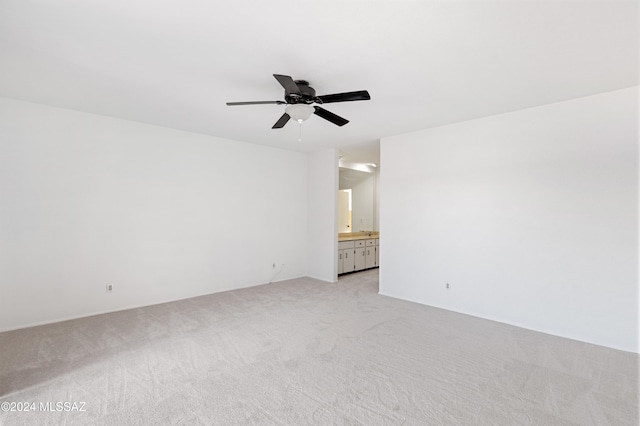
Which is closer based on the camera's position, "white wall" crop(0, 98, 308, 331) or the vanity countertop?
"white wall" crop(0, 98, 308, 331)

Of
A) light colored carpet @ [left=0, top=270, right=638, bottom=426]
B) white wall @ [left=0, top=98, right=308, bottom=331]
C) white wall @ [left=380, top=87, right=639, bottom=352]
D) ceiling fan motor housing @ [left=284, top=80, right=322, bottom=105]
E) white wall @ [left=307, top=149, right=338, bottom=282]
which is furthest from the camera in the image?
white wall @ [left=307, top=149, right=338, bottom=282]

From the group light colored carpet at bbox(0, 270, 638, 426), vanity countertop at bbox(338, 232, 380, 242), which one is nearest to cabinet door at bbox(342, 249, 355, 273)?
vanity countertop at bbox(338, 232, 380, 242)

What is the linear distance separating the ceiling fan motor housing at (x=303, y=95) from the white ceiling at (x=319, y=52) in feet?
0.30

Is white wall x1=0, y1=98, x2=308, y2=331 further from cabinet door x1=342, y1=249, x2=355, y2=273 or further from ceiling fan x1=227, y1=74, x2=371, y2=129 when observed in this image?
ceiling fan x1=227, y1=74, x2=371, y2=129

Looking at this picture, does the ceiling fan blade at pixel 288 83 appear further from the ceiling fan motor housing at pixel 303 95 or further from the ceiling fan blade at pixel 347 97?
the ceiling fan blade at pixel 347 97

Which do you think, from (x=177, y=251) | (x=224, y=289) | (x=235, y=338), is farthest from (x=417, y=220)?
(x=177, y=251)

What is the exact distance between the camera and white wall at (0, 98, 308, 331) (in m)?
3.59

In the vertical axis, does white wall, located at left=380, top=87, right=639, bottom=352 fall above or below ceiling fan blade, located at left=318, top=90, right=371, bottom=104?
below

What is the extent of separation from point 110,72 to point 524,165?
183 inches

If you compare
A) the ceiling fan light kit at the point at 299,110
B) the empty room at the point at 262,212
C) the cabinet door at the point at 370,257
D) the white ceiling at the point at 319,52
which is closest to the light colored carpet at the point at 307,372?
the empty room at the point at 262,212

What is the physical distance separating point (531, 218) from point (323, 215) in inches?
142

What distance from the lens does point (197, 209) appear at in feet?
16.5

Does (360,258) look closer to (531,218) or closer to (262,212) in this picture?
(262,212)

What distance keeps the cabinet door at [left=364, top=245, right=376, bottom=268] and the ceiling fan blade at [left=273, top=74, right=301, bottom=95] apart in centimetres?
514
